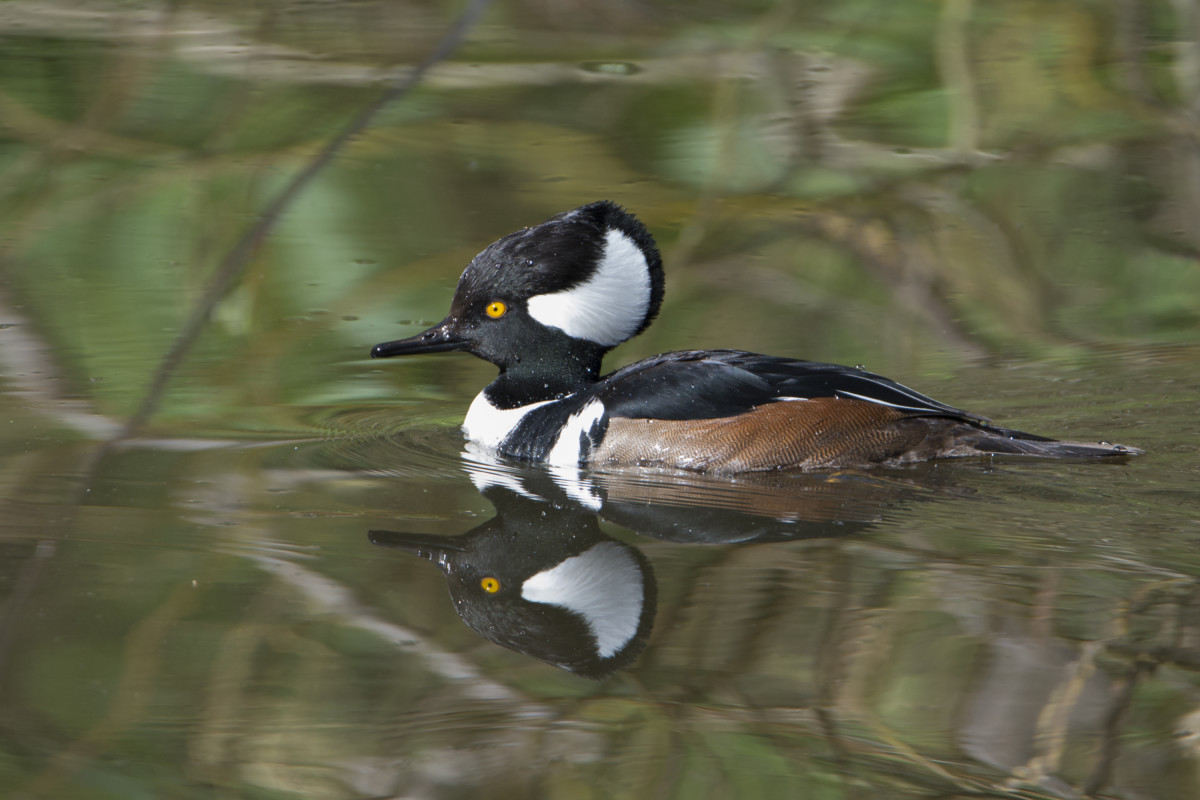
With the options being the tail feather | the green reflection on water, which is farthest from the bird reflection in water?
the tail feather

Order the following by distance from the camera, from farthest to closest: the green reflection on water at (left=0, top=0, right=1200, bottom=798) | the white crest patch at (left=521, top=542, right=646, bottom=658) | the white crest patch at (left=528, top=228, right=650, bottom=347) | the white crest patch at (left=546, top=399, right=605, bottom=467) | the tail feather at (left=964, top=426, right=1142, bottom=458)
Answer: the white crest patch at (left=528, top=228, right=650, bottom=347)
the white crest patch at (left=546, top=399, right=605, bottom=467)
the tail feather at (left=964, top=426, right=1142, bottom=458)
the white crest patch at (left=521, top=542, right=646, bottom=658)
the green reflection on water at (left=0, top=0, right=1200, bottom=798)

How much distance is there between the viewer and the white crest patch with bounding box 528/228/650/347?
591 centimetres

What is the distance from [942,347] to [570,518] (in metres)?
2.91

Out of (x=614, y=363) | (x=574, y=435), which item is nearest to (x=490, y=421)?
(x=574, y=435)

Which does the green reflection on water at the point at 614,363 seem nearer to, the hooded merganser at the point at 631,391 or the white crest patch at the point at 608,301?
the hooded merganser at the point at 631,391

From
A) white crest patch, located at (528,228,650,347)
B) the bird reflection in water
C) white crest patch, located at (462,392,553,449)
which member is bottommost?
white crest patch, located at (462,392,553,449)

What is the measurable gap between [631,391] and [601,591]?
153cm

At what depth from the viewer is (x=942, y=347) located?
23.8 ft

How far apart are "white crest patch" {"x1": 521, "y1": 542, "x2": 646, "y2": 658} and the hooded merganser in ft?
3.30

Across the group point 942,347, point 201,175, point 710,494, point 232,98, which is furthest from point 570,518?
point 232,98

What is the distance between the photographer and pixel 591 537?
4875mm

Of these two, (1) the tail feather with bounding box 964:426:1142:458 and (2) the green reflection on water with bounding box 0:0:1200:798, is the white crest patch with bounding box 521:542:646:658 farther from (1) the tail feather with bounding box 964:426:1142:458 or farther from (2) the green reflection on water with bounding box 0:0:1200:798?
(1) the tail feather with bounding box 964:426:1142:458

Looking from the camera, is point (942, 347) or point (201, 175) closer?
point (942, 347)

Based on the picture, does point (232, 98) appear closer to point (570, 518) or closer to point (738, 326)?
point (738, 326)
